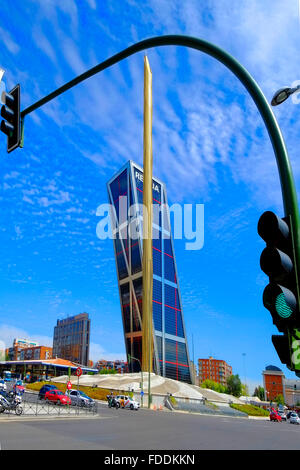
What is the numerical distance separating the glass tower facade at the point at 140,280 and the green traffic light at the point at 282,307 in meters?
109

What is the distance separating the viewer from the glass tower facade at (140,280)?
115525 mm

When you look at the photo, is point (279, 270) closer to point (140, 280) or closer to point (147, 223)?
point (147, 223)

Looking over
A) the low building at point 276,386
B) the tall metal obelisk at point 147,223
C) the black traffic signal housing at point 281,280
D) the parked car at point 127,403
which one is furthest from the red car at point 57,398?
the low building at point 276,386

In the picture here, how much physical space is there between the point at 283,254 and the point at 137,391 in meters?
65.2

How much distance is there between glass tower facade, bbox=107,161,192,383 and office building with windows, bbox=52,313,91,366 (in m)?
55.1

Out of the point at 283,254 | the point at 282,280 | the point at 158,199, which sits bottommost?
the point at 282,280

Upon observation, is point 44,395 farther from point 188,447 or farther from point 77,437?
point 188,447

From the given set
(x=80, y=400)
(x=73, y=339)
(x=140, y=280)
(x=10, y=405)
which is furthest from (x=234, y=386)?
(x=10, y=405)

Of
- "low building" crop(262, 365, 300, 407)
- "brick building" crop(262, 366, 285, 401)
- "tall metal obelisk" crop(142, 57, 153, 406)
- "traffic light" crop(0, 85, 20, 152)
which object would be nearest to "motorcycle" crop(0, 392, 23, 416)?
"traffic light" crop(0, 85, 20, 152)

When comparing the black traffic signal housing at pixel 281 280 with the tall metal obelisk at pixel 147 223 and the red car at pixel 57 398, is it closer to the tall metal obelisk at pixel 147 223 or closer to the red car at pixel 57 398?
the red car at pixel 57 398

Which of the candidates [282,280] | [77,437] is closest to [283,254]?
[282,280]

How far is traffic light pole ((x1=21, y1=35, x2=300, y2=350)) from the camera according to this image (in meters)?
4.11

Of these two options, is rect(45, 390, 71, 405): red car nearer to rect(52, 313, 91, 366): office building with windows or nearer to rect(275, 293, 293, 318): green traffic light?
rect(275, 293, 293, 318): green traffic light

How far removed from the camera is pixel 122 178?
129000 mm
